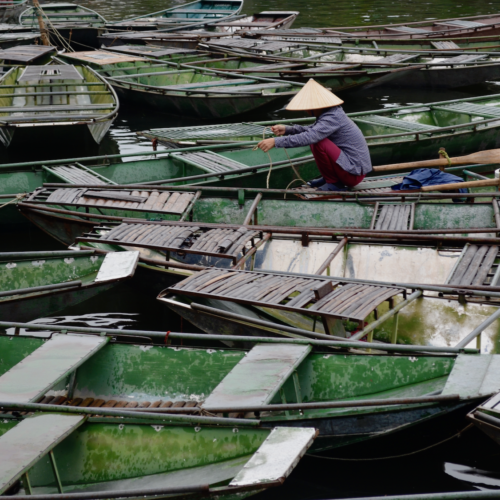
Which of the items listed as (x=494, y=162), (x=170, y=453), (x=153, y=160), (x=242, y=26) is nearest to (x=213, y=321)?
(x=170, y=453)

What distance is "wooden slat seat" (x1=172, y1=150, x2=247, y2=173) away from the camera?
28.5 ft

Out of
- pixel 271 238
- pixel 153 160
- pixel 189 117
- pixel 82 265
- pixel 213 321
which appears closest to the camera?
pixel 213 321

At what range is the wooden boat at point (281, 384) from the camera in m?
4.11

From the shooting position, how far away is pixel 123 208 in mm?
7305

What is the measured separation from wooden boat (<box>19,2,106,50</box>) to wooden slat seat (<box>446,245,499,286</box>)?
51.1 feet

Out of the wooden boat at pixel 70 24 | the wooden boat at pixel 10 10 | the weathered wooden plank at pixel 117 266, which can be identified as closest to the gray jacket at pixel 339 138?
the weathered wooden plank at pixel 117 266

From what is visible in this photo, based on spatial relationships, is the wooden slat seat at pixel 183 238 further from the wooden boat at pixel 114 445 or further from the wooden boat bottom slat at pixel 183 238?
the wooden boat at pixel 114 445

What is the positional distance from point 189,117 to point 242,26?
7531mm

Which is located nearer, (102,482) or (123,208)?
(102,482)

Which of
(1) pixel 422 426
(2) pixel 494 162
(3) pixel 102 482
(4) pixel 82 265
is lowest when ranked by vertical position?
(3) pixel 102 482

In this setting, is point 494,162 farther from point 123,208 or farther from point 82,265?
point 82,265

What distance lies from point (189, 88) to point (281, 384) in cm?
981

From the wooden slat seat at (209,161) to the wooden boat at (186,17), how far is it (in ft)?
38.6

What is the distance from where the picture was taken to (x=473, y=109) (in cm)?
1083
